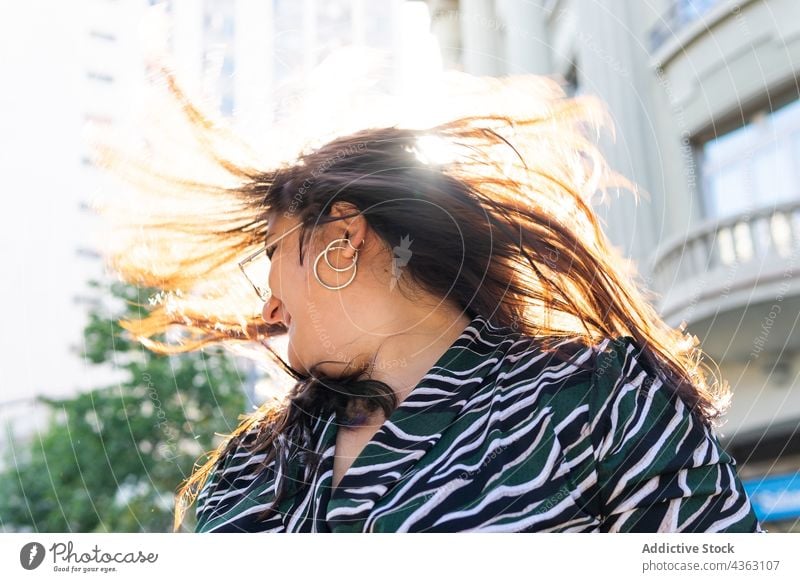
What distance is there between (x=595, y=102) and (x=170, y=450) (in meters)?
0.60

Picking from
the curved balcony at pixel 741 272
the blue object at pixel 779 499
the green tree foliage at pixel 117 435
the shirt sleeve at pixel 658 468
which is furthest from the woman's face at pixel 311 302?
the curved balcony at pixel 741 272

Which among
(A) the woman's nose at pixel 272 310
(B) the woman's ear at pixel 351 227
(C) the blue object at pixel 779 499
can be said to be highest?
(B) the woman's ear at pixel 351 227

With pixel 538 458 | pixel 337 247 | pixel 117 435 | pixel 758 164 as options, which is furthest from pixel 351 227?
pixel 117 435

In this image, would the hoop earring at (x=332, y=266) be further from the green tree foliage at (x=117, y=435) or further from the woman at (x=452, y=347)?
the green tree foliage at (x=117, y=435)

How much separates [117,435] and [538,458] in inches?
104

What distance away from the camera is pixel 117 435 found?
293cm

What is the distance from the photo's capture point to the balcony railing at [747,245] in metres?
2.47

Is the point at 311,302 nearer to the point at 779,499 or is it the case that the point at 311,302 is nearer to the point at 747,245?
the point at 779,499

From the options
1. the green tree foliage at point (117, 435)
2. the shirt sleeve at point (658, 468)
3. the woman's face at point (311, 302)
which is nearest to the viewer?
the shirt sleeve at point (658, 468)

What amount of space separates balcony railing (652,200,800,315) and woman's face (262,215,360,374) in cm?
190

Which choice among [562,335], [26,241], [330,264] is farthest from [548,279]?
[26,241]

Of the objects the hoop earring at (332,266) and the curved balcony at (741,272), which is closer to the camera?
the hoop earring at (332,266)

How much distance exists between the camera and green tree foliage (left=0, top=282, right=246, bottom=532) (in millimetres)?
2016
